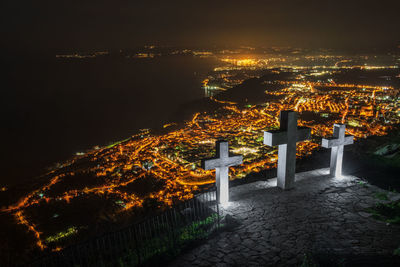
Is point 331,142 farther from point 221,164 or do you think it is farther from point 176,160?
point 176,160

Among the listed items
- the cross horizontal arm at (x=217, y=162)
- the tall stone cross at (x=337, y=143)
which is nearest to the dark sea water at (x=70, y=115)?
the cross horizontal arm at (x=217, y=162)

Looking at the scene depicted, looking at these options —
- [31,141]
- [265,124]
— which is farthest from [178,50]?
[265,124]

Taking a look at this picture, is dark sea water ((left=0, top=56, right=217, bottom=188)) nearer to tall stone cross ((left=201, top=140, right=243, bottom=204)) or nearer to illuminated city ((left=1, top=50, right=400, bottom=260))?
illuminated city ((left=1, top=50, right=400, bottom=260))

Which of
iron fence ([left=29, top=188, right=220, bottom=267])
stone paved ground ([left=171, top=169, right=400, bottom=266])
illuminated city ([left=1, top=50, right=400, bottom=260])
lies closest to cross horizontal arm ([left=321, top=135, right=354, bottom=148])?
stone paved ground ([left=171, top=169, right=400, bottom=266])

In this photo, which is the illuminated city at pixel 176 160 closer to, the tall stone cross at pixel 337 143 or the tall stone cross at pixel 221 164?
the tall stone cross at pixel 221 164

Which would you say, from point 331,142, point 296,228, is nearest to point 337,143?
point 331,142
